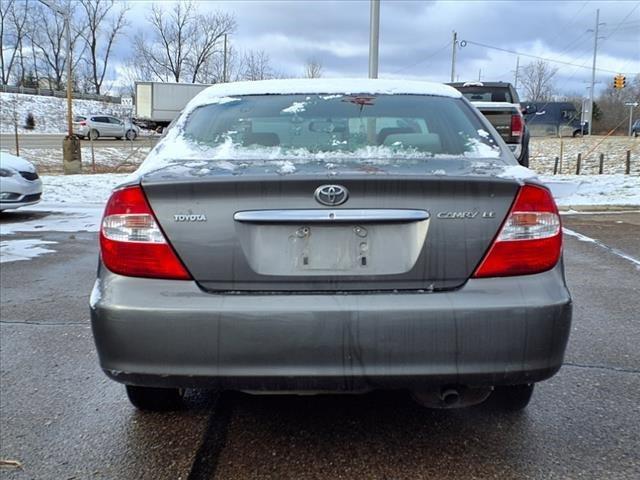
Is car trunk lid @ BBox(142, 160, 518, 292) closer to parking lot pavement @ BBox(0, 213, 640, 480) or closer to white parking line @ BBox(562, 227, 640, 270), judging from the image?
parking lot pavement @ BBox(0, 213, 640, 480)

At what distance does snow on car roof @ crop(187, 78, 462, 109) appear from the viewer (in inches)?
122

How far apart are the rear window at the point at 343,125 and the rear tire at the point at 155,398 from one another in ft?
3.66

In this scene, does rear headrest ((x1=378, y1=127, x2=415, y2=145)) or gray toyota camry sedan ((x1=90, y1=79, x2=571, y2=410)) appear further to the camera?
rear headrest ((x1=378, y1=127, x2=415, y2=145))

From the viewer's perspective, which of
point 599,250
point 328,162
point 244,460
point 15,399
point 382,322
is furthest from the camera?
point 599,250

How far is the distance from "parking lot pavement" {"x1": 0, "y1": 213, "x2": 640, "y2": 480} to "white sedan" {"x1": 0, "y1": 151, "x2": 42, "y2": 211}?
565cm

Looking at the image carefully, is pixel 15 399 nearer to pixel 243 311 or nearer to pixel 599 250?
pixel 243 311

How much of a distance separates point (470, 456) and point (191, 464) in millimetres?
1135

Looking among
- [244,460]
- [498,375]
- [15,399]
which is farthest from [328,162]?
[15,399]

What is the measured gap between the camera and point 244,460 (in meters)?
2.47

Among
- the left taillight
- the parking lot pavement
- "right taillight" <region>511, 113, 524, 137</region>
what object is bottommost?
the parking lot pavement

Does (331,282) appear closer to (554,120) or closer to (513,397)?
(513,397)

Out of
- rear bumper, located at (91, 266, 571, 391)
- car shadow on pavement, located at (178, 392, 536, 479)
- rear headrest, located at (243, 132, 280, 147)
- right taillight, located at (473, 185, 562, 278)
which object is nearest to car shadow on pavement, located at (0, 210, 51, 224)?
car shadow on pavement, located at (178, 392, 536, 479)

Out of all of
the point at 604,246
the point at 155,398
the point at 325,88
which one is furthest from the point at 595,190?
the point at 155,398

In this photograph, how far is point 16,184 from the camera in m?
8.77
